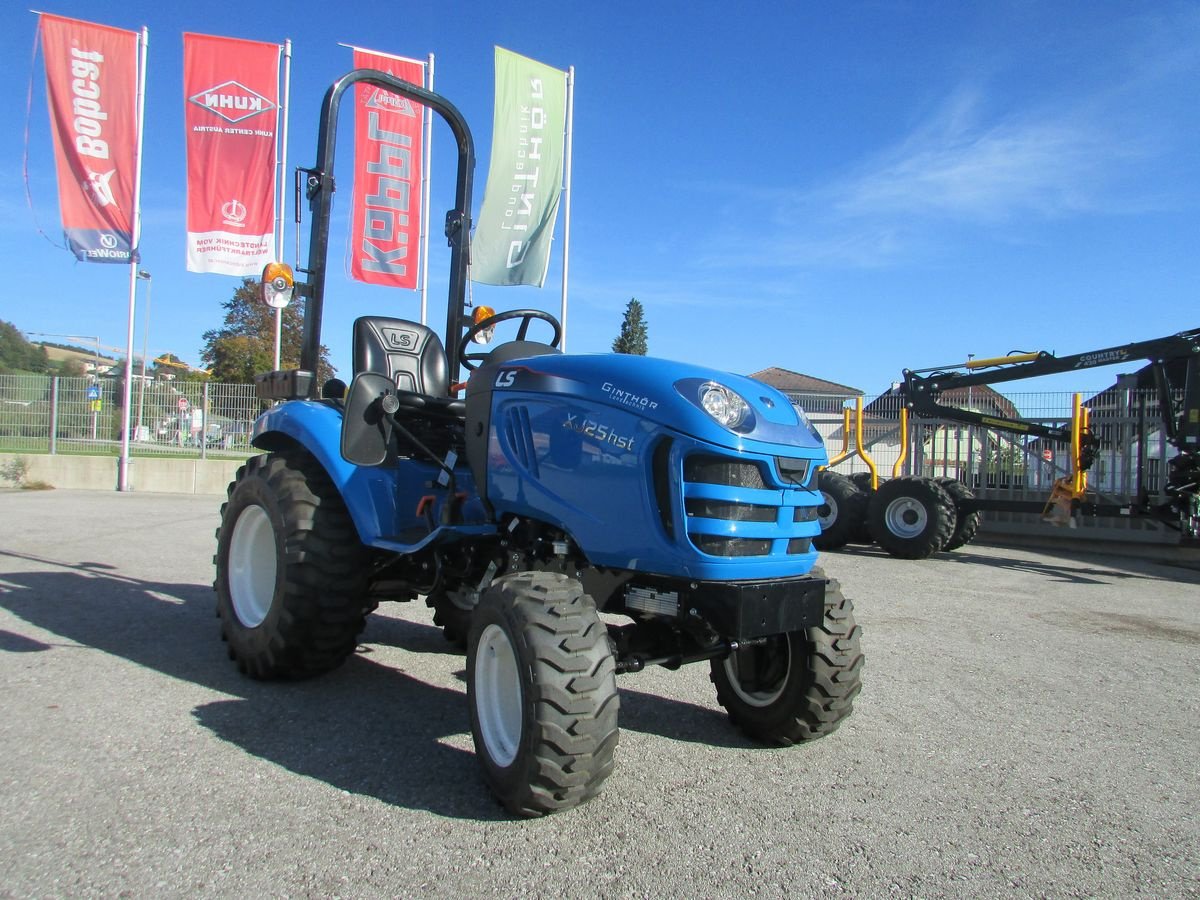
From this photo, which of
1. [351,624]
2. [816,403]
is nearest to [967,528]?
[816,403]

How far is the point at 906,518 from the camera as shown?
33.0ft

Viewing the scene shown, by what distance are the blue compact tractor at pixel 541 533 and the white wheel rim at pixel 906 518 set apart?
7.18 m

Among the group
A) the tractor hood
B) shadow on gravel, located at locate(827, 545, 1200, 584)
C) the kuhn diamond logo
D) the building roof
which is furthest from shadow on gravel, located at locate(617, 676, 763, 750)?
the building roof

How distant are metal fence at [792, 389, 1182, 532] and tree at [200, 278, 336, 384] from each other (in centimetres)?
2926

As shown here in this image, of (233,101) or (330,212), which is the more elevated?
(233,101)

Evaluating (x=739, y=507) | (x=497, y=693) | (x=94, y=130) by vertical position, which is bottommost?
(x=497, y=693)

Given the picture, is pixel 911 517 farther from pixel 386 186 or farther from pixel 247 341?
pixel 247 341

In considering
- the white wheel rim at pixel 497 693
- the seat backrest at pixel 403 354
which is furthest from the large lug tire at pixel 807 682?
the seat backrest at pixel 403 354

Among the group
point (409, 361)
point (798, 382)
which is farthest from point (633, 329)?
point (409, 361)

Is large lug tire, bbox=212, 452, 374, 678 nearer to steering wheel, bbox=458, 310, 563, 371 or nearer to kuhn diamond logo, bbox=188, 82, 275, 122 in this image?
steering wheel, bbox=458, 310, 563, 371

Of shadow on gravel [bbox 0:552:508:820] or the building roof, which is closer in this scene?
shadow on gravel [bbox 0:552:508:820]

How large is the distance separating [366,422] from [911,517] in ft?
26.3

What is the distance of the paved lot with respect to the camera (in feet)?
7.35

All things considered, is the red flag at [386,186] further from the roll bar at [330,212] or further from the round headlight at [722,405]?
the round headlight at [722,405]
